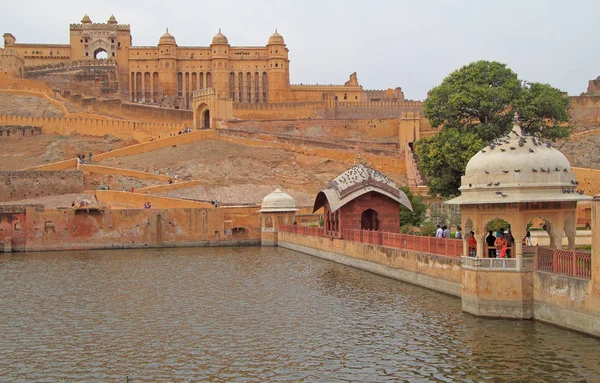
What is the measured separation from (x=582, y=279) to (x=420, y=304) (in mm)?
4940

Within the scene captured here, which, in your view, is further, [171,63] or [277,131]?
[171,63]

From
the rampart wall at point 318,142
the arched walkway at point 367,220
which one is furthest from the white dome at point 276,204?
the rampart wall at point 318,142

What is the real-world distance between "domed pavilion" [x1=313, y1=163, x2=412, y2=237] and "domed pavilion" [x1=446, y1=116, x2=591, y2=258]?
428 inches

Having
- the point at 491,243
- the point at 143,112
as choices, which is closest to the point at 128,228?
the point at 491,243

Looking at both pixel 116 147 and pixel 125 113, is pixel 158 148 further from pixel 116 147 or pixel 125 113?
pixel 125 113

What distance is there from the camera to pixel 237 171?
47.2 meters

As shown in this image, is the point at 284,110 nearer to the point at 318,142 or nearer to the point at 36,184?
the point at 318,142

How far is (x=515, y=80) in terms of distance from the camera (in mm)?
28359

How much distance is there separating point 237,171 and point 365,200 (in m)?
21.6

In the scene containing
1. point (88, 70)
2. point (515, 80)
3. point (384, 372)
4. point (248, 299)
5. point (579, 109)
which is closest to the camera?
point (384, 372)

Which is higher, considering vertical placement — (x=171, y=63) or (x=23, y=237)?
(x=171, y=63)

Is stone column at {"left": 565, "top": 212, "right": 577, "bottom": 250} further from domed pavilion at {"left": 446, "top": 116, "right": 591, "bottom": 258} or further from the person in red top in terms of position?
the person in red top

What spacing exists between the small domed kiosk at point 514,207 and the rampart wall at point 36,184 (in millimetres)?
30356

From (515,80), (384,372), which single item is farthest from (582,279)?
(515,80)
